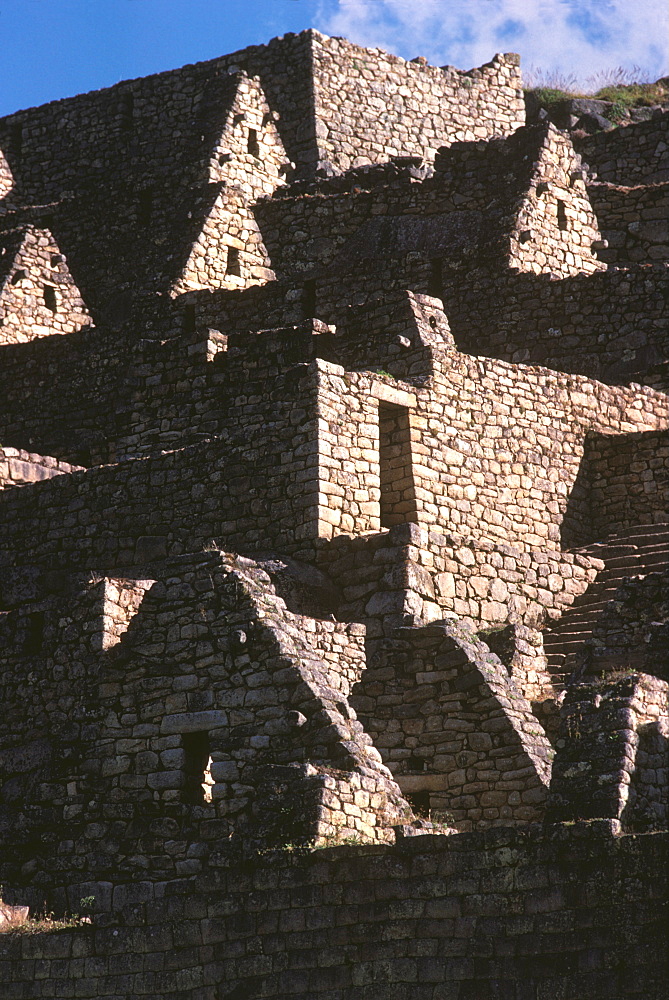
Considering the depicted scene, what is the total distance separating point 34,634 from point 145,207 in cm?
1316

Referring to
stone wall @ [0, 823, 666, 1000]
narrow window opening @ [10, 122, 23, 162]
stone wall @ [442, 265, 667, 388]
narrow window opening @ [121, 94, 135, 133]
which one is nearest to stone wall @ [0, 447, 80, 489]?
stone wall @ [442, 265, 667, 388]

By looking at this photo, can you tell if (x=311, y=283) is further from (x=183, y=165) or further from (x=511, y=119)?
(x=511, y=119)

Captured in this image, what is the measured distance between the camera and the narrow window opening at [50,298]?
27.7m

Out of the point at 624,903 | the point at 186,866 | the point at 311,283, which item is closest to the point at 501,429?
the point at 311,283

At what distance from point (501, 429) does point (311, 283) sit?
5857mm

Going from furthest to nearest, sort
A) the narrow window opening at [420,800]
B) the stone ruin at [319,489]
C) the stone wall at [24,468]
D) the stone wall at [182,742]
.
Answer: the stone wall at [24,468] → the narrow window opening at [420,800] → the stone ruin at [319,489] → the stone wall at [182,742]

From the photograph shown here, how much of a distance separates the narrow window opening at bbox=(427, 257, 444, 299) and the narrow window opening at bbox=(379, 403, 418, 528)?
587cm

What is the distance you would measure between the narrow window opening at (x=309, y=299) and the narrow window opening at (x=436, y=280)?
1.66 m

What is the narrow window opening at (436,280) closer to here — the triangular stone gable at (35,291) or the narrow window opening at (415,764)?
the triangular stone gable at (35,291)

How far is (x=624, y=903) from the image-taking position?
40.0 feet

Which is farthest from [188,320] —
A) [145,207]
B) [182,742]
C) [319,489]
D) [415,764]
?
[182,742]

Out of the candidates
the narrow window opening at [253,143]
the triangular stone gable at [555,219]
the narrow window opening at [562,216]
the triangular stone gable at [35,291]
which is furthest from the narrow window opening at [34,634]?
the narrow window opening at [253,143]

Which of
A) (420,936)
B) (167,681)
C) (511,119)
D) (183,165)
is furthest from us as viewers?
(511,119)

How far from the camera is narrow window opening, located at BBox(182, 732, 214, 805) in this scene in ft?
50.8
